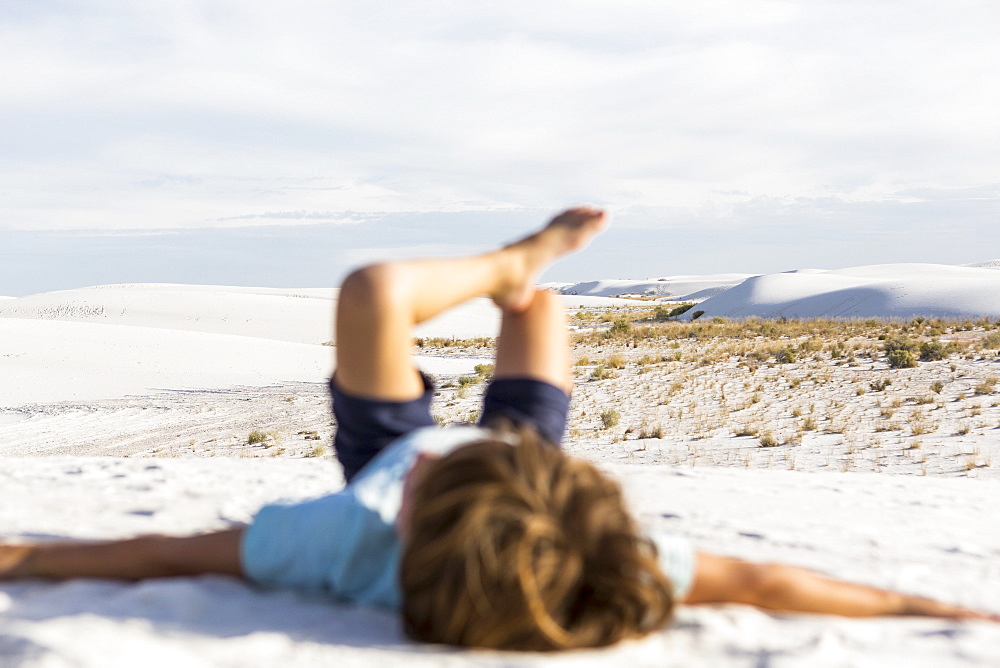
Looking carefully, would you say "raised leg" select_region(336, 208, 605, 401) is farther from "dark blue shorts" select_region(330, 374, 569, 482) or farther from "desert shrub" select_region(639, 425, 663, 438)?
"desert shrub" select_region(639, 425, 663, 438)

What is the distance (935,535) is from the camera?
3.26 meters

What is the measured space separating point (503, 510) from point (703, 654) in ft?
2.58

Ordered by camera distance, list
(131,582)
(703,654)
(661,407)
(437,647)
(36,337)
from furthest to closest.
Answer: (36,337), (661,407), (131,582), (703,654), (437,647)

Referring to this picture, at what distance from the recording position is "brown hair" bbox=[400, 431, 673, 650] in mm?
1296

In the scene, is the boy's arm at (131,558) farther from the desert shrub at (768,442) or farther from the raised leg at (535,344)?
the desert shrub at (768,442)

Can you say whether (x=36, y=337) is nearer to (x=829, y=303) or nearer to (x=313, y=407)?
(x=313, y=407)

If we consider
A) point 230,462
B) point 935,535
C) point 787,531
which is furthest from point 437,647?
point 230,462

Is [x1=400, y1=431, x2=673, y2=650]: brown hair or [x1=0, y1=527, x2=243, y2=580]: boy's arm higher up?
[x1=400, y1=431, x2=673, y2=650]: brown hair

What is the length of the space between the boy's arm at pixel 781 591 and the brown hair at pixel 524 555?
36cm

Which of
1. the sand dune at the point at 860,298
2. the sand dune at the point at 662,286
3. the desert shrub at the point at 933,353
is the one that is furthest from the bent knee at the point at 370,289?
the sand dune at the point at 662,286

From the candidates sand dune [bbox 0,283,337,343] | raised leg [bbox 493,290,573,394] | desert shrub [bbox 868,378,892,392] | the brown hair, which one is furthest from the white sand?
sand dune [bbox 0,283,337,343]

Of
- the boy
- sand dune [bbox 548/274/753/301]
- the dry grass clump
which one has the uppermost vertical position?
sand dune [bbox 548/274/753/301]

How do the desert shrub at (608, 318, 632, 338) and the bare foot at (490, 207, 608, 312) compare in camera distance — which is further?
the desert shrub at (608, 318, 632, 338)

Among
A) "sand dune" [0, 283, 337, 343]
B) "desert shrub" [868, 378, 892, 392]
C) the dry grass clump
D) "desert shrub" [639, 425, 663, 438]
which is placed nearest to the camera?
"desert shrub" [639, 425, 663, 438]
